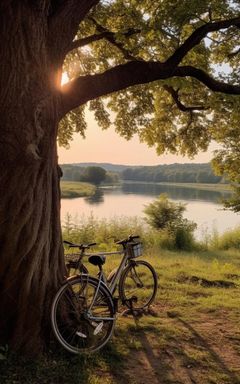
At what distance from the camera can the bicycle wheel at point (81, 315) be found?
4590 mm

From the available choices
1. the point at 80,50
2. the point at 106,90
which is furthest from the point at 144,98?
the point at 106,90

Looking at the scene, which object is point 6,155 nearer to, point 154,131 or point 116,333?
point 116,333

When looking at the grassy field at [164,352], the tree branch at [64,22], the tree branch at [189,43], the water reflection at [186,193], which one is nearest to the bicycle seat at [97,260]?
the grassy field at [164,352]

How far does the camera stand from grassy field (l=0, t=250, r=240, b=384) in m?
4.07

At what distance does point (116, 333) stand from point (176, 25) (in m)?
5.27

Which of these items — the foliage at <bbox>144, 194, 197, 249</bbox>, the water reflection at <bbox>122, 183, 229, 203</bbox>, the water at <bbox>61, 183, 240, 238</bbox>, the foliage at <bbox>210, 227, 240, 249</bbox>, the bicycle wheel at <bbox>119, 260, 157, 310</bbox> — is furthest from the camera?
the water reflection at <bbox>122, 183, 229, 203</bbox>

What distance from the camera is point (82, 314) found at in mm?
4691

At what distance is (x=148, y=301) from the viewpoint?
258 inches

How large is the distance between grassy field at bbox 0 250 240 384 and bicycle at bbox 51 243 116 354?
20 centimetres

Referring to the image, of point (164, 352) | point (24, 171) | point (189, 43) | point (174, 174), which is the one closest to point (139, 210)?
point (189, 43)

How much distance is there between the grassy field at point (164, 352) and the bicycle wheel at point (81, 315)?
0.66 feet

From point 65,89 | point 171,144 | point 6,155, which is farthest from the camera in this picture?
point 171,144

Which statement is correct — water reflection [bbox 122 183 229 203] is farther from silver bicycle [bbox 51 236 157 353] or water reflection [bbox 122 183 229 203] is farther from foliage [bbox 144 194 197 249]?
silver bicycle [bbox 51 236 157 353]

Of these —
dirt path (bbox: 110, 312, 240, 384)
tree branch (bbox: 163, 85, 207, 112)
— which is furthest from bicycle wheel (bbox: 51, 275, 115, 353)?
tree branch (bbox: 163, 85, 207, 112)
